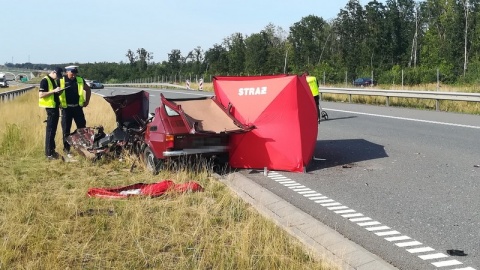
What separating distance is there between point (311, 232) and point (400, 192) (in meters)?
2.14

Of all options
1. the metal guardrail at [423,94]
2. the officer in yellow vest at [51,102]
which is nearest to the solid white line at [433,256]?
the officer in yellow vest at [51,102]

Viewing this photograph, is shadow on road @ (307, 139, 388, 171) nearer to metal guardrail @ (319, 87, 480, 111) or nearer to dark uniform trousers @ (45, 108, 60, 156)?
dark uniform trousers @ (45, 108, 60, 156)

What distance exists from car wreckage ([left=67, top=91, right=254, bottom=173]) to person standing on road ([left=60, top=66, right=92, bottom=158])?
0.89 metres

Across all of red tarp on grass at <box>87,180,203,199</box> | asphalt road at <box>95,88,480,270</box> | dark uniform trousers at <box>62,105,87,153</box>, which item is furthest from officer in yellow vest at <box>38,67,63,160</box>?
asphalt road at <box>95,88,480,270</box>

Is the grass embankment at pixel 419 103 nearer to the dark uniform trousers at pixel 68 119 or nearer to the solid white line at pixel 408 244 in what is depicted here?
the dark uniform trousers at pixel 68 119

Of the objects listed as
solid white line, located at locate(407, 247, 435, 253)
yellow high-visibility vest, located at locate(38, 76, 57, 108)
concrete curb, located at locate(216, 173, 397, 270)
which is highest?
yellow high-visibility vest, located at locate(38, 76, 57, 108)

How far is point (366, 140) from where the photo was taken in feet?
37.7

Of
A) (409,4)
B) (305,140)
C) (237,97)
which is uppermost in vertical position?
(409,4)

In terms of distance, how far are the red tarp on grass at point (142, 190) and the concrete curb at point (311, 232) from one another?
2.00ft

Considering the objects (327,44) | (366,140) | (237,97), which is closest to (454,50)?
(327,44)

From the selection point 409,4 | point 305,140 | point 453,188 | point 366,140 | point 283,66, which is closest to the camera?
point 453,188

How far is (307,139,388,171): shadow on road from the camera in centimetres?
885

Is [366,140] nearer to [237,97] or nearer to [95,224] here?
[237,97]

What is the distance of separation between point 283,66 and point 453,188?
6834cm
